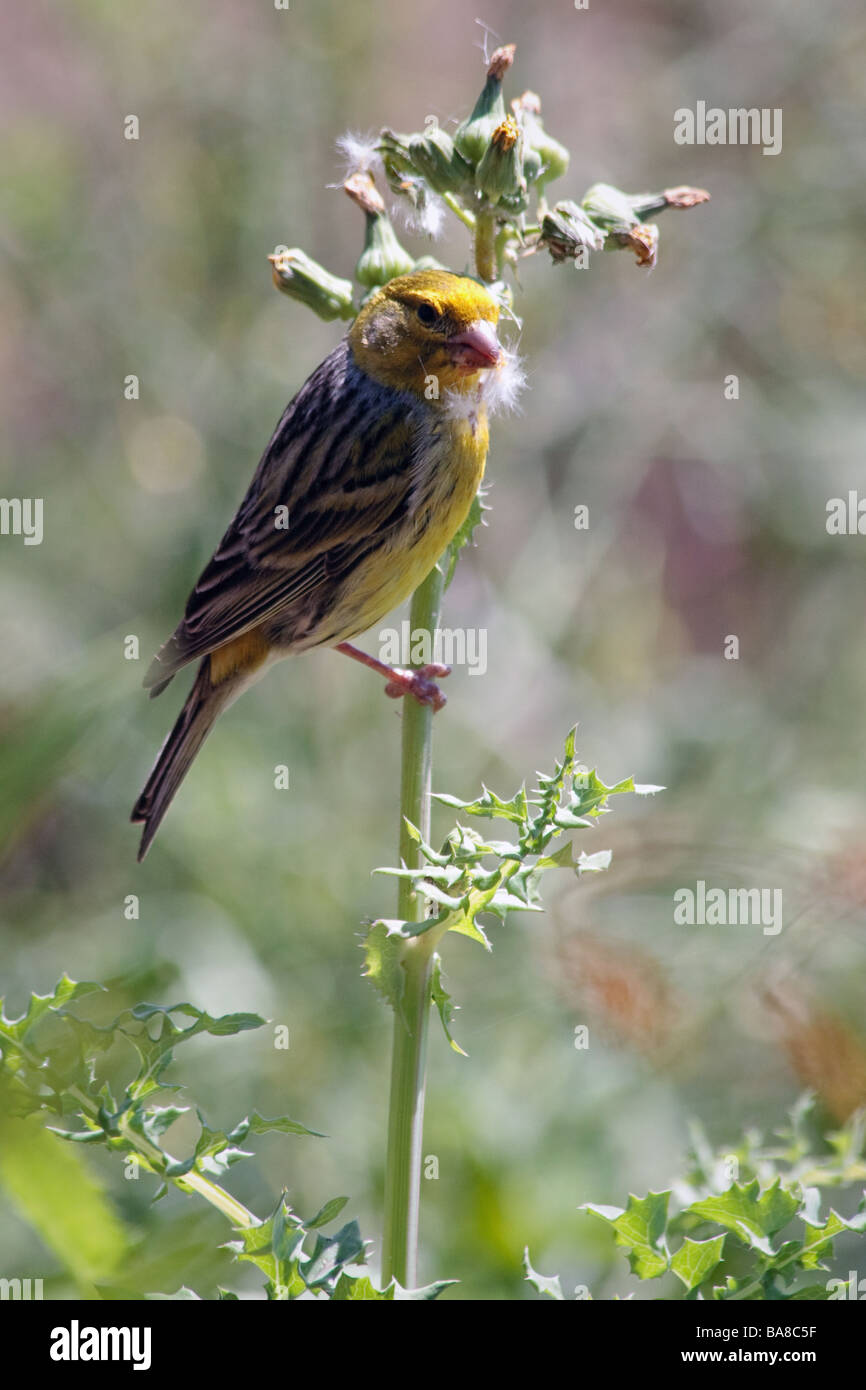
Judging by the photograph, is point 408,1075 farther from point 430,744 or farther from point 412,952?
point 430,744

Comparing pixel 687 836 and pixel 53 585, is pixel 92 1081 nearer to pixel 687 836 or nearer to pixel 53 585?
pixel 687 836

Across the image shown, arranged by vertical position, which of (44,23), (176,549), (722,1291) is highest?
(44,23)

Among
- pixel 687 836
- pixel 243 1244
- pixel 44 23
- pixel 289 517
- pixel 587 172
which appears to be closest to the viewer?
pixel 243 1244

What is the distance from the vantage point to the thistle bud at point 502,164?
8.14ft

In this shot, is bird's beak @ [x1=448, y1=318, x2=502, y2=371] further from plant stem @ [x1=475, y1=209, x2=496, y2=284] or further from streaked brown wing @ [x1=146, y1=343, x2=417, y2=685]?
plant stem @ [x1=475, y1=209, x2=496, y2=284]

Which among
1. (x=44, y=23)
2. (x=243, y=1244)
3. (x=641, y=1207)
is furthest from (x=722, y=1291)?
(x=44, y=23)

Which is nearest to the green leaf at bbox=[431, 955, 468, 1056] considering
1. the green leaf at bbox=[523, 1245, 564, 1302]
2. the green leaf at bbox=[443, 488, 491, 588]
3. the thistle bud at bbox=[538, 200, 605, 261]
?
the green leaf at bbox=[523, 1245, 564, 1302]

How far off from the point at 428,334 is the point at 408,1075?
6.80 feet

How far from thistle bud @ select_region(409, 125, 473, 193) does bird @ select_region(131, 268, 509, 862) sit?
91 cm

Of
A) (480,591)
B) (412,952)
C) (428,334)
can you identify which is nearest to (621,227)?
(428,334)

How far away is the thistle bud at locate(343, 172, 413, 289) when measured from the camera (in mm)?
2869

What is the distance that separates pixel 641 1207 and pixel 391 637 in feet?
9.69

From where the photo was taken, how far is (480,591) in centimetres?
571

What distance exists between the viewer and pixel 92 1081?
2.36 meters
